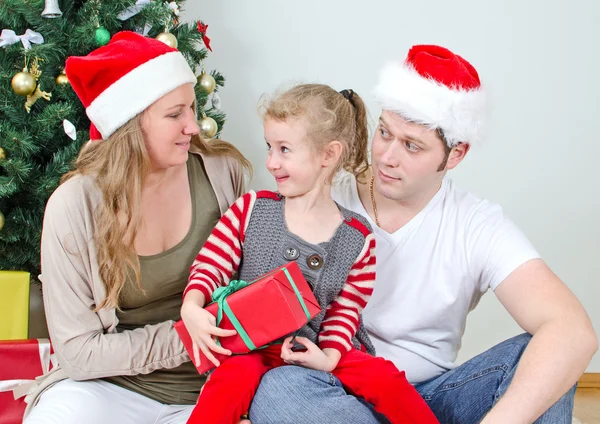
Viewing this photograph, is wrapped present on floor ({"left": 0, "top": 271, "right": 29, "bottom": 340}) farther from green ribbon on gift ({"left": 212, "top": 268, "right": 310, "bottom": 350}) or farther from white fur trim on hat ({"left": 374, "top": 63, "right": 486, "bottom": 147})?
white fur trim on hat ({"left": 374, "top": 63, "right": 486, "bottom": 147})

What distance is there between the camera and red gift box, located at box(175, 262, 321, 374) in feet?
4.88

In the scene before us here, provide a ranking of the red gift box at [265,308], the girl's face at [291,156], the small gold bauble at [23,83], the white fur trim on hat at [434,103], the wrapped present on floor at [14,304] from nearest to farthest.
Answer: the red gift box at [265,308] < the girl's face at [291,156] < the white fur trim on hat at [434,103] < the small gold bauble at [23,83] < the wrapped present on floor at [14,304]

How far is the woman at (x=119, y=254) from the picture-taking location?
66.5 inches

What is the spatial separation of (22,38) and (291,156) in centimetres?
94

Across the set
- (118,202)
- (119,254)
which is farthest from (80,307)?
(118,202)

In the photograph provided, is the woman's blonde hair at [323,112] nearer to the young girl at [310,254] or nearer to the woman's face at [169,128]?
the young girl at [310,254]

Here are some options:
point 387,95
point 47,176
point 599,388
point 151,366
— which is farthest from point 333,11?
point 599,388

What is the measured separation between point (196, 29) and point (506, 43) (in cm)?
133

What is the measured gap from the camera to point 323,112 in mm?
1625

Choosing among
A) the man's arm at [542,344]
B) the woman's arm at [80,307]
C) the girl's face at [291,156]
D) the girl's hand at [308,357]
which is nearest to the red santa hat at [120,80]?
the woman's arm at [80,307]

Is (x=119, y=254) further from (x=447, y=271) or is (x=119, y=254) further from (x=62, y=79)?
(x=447, y=271)

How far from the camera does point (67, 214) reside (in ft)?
5.49

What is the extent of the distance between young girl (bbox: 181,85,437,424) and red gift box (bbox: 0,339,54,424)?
2.38ft

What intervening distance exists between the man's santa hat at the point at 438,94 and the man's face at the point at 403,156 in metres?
0.03
